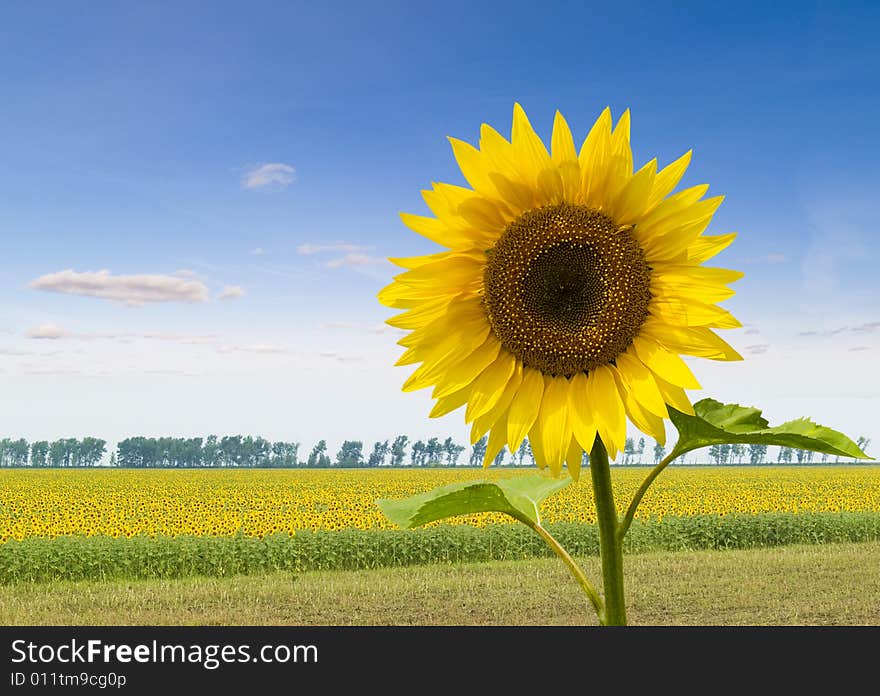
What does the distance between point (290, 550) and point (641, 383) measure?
59.0 ft

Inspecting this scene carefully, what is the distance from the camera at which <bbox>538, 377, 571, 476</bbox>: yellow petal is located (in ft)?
5.15

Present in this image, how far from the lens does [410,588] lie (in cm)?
1541

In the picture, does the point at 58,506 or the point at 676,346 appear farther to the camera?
the point at 58,506

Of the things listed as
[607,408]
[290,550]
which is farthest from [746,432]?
[290,550]

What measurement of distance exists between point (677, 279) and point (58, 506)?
3228cm

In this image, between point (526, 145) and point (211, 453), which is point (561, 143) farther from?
point (211, 453)

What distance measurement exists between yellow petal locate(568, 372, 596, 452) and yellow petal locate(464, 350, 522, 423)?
128mm

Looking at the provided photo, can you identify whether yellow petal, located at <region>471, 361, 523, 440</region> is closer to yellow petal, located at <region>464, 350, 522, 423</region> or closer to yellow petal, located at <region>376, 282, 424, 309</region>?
yellow petal, located at <region>464, 350, 522, 423</region>

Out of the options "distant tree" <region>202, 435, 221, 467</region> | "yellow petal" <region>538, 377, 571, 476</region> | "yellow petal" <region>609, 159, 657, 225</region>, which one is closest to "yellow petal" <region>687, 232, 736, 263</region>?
→ "yellow petal" <region>609, 159, 657, 225</region>

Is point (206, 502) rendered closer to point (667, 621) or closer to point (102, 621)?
point (102, 621)

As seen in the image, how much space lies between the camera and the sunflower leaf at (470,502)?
1609 mm

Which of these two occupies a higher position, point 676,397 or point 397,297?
point 397,297

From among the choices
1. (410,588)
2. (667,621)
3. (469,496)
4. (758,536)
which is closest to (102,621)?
(410,588)

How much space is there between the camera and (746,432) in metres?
1.51
